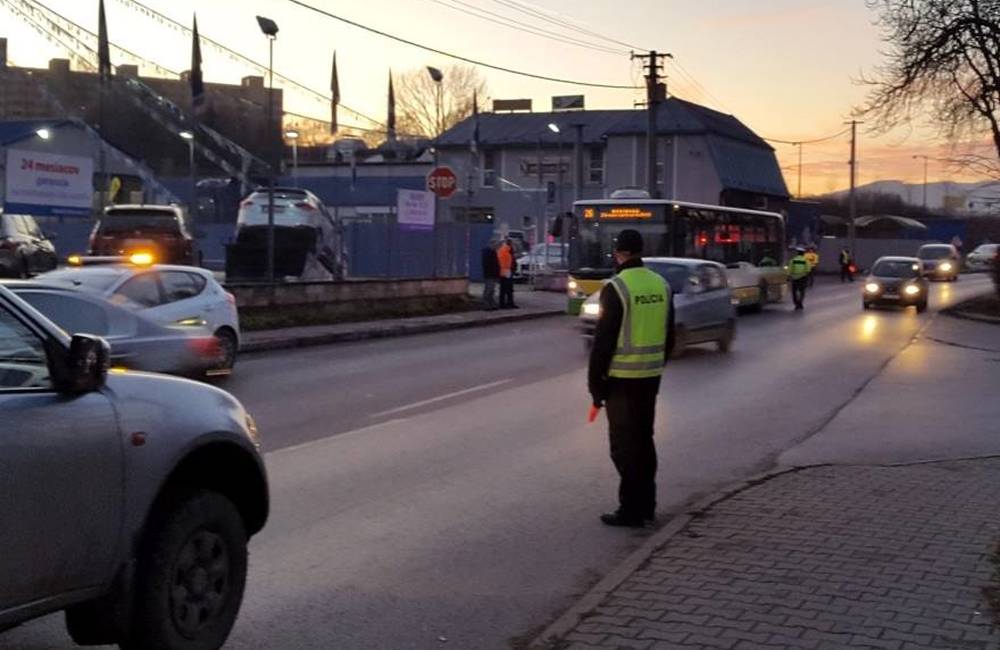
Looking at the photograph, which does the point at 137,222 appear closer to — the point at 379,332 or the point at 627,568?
the point at 379,332

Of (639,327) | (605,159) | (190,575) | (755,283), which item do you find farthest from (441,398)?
(605,159)

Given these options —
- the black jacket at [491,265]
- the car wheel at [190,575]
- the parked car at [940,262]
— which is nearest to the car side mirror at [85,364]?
the car wheel at [190,575]

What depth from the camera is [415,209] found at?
105 ft

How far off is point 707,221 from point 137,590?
31643 mm

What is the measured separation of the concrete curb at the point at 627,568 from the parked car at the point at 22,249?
765 inches

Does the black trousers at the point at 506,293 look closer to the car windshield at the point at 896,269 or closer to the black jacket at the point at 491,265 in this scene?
the black jacket at the point at 491,265

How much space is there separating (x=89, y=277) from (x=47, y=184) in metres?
9.09

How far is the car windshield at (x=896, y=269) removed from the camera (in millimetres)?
37250

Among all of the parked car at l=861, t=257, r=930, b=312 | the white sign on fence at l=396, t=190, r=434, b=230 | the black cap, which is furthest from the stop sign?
the black cap

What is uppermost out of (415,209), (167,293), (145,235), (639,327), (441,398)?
(415,209)

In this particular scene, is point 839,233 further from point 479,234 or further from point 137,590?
point 137,590

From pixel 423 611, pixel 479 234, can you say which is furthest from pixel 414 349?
pixel 479 234

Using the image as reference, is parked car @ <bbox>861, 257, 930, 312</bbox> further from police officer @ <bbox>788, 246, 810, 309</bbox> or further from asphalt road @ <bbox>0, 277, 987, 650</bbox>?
asphalt road @ <bbox>0, 277, 987, 650</bbox>

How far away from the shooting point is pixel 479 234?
49.3m
